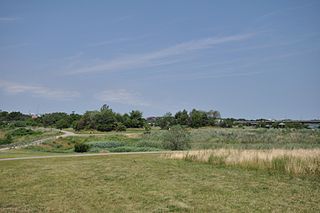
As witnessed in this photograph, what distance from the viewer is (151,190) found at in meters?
11.6

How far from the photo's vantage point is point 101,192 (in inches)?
448

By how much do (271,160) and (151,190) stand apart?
7887 millimetres

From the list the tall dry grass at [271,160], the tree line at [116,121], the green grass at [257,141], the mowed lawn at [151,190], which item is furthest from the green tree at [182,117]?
the mowed lawn at [151,190]

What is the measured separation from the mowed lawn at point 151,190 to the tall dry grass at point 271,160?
3.32 ft

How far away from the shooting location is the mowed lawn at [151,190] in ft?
31.0

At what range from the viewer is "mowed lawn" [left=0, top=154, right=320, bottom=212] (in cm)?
946

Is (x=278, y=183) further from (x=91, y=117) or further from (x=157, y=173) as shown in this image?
(x=91, y=117)

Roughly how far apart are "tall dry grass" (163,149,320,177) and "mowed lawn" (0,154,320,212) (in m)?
1.01

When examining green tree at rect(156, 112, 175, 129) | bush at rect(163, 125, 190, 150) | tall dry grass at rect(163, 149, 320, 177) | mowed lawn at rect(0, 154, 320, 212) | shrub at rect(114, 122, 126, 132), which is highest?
green tree at rect(156, 112, 175, 129)

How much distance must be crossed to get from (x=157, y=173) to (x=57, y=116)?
13379cm

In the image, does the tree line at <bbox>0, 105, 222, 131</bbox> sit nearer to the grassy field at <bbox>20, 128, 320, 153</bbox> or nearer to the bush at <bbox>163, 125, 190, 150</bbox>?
the grassy field at <bbox>20, 128, 320, 153</bbox>

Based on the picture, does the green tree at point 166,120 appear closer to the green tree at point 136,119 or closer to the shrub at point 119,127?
the green tree at point 136,119

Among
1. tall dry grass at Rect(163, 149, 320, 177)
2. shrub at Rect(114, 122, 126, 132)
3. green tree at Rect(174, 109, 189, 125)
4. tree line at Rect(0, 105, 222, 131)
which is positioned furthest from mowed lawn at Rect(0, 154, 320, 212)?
green tree at Rect(174, 109, 189, 125)

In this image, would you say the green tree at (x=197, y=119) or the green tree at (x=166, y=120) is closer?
the green tree at (x=166, y=120)
